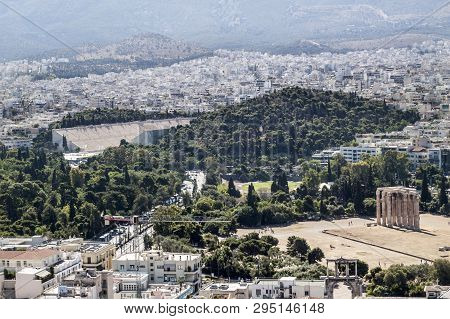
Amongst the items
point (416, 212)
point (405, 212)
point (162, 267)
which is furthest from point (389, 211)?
point (162, 267)

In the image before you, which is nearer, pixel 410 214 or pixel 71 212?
pixel 71 212

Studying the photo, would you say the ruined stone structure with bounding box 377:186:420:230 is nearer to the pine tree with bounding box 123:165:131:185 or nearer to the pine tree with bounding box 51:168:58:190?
the pine tree with bounding box 123:165:131:185

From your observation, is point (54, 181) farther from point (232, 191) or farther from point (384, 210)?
point (384, 210)

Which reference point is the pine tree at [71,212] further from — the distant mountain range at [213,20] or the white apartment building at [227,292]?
the distant mountain range at [213,20]

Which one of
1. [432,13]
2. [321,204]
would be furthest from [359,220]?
[432,13]

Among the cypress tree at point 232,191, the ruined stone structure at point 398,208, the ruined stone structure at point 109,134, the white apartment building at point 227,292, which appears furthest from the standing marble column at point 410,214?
the ruined stone structure at point 109,134

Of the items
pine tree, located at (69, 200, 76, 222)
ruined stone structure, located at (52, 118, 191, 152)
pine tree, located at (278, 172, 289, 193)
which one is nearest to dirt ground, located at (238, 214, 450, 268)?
pine tree, located at (278, 172, 289, 193)

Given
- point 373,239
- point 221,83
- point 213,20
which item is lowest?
point 373,239
